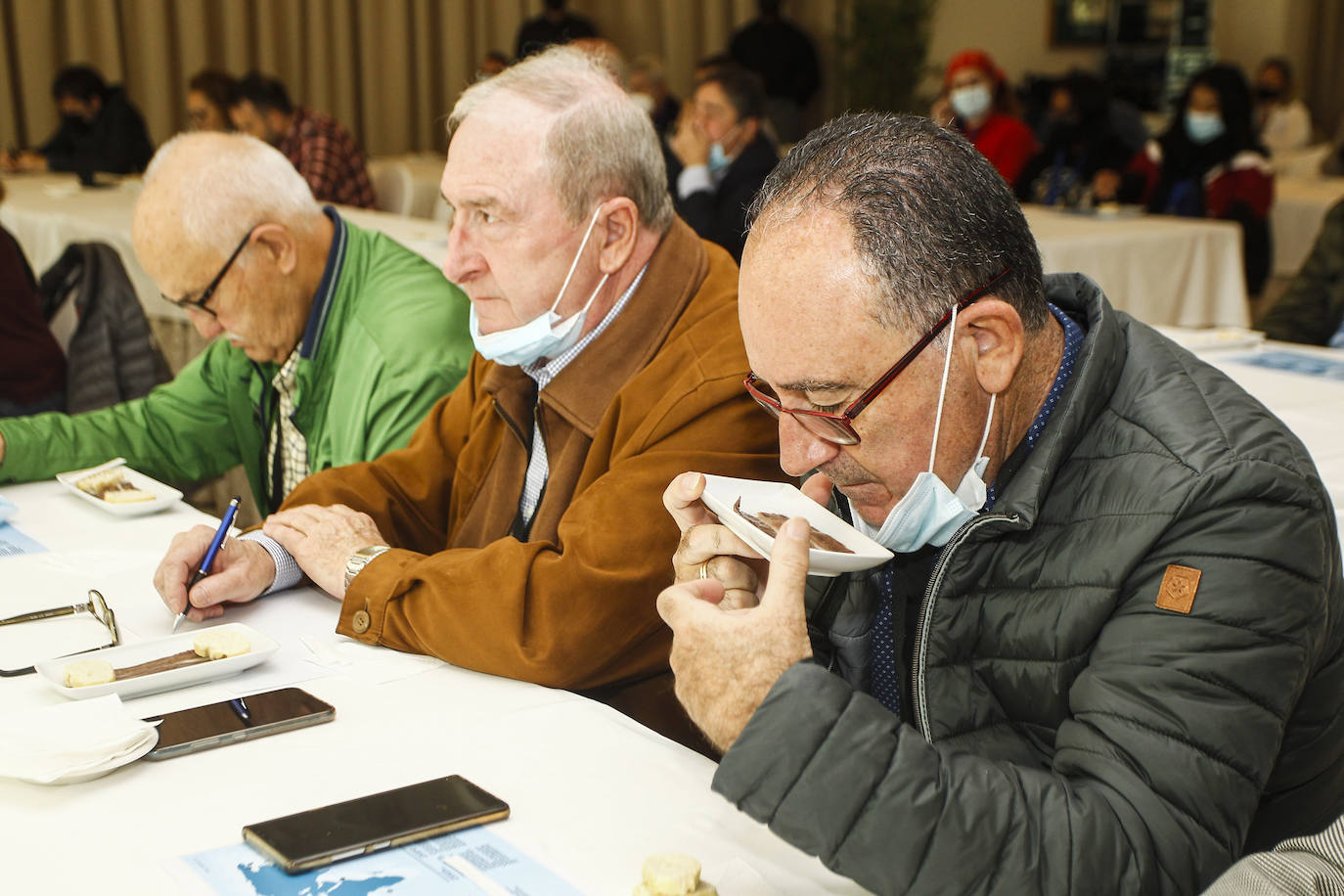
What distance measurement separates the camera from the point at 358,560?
1.66 metres

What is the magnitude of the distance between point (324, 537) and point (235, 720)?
Answer: 1.58 ft

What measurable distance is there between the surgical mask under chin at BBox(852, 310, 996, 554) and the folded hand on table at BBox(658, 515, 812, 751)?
188 millimetres

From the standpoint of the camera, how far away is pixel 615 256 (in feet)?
6.12

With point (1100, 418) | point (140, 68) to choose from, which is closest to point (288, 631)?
point (1100, 418)

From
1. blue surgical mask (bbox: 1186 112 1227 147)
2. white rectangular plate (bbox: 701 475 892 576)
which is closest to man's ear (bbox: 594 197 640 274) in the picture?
white rectangular plate (bbox: 701 475 892 576)

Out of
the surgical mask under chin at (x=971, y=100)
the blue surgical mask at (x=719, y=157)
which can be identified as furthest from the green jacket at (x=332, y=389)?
the surgical mask under chin at (x=971, y=100)

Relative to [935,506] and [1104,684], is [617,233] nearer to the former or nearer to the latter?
[935,506]

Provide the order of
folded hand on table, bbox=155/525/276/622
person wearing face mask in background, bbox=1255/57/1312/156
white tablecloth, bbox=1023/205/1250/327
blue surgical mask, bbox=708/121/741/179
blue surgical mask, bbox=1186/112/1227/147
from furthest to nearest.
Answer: person wearing face mask in background, bbox=1255/57/1312/156 → blue surgical mask, bbox=1186/112/1227/147 → blue surgical mask, bbox=708/121/741/179 → white tablecloth, bbox=1023/205/1250/327 → folded hand on table, bbox=155/525/276/622

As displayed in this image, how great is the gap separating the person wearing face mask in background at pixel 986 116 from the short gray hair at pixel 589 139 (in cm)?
533

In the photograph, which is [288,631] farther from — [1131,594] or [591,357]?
[1131,594]

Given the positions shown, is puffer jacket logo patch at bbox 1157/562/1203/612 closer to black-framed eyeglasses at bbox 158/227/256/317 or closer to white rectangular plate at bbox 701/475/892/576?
white rectangular plate at bbox 701/475/892/576

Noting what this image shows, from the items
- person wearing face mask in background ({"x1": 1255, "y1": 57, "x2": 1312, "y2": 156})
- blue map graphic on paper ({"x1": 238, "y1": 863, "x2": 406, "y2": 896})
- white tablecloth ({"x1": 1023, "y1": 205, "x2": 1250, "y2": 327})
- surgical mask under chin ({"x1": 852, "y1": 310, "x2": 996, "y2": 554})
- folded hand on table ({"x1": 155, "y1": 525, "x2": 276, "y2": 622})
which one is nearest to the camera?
blue map graphic on paper ({"x1": 238, "y1": 863, "x2": 406, "y2": 896})

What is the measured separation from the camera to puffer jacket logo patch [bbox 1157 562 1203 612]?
106 centimetres

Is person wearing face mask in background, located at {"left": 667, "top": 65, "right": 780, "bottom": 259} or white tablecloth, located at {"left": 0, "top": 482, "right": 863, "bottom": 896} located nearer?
white tablecloth, located at {"left": 0, "top": 482, "right": 863, "bottom": 896}
